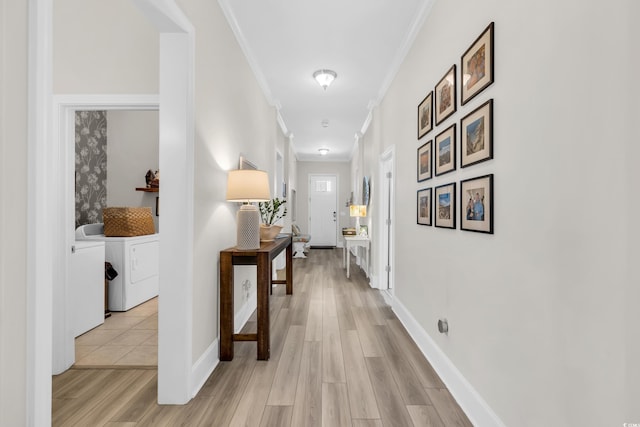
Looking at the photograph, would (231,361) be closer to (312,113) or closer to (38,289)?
(38,289)

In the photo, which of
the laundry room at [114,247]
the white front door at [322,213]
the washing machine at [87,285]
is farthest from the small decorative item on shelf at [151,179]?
the white front door at [322,213]

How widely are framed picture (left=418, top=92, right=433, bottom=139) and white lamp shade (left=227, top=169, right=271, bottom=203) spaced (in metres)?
1.35

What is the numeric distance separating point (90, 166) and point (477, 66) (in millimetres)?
4689

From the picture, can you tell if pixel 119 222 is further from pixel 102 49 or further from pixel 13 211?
pixel 13 211

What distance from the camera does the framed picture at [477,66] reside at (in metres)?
1.61

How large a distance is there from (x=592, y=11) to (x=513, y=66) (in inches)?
→ 16.7

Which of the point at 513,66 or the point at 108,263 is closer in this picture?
the point at 513,66

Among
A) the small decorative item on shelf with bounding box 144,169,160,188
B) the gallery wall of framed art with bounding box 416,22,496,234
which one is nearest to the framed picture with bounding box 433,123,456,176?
the gallery wall of framed art with bounding box 416,22,496,234

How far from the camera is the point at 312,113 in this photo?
18.1 feet

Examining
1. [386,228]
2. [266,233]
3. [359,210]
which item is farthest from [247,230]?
[359,210]

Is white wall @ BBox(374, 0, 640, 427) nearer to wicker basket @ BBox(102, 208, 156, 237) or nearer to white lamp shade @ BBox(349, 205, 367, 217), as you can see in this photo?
wicker basket @ BBox(102, 208, 156, 237)

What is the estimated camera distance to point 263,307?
2.46 m

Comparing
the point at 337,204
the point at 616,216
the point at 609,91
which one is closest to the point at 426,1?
the point at 609,91

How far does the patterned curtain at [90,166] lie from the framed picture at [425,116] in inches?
160
